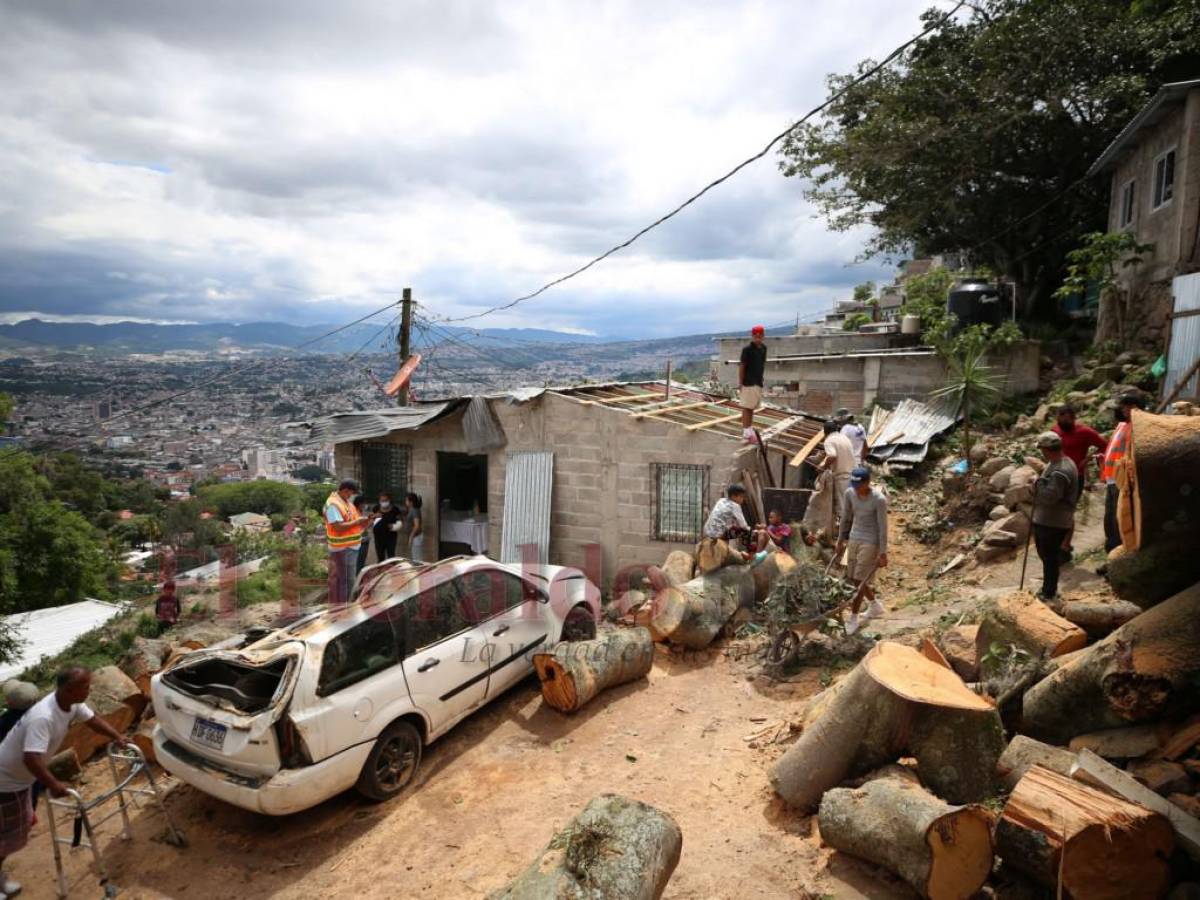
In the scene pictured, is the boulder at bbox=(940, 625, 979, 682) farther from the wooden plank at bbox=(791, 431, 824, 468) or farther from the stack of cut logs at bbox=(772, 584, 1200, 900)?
the wooden plank at bbox=(791, 431, 824, 468)

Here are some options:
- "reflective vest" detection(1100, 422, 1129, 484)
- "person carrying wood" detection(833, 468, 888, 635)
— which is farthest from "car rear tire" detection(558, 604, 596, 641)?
"reflective vest" detection(1100, 422, 1129, 484)

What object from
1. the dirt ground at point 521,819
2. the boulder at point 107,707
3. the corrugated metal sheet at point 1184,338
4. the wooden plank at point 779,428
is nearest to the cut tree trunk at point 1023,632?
the dirt ground at point 521,819

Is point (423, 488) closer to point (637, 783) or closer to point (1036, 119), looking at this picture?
point (637, 783)

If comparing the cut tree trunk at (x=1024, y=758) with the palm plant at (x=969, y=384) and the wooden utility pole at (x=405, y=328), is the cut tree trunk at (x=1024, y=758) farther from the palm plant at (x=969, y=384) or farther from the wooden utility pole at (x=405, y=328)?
the wooden utility pole at (x=405, y=328)

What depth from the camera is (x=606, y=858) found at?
3.46m

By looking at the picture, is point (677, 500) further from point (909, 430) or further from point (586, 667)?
point (909, 430)

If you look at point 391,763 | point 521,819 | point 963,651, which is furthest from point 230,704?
point 963,651

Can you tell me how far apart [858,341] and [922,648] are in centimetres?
1782

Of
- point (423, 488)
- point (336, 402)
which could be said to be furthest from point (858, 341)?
point (336, 402)

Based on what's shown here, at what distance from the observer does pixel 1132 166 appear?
15.4m

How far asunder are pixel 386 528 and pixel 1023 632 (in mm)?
9279

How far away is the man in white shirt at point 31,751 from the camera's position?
450 centimetres

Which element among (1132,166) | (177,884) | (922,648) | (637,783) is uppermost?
(1132,166)

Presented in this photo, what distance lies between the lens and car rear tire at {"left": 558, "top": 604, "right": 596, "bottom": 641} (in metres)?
7.48
